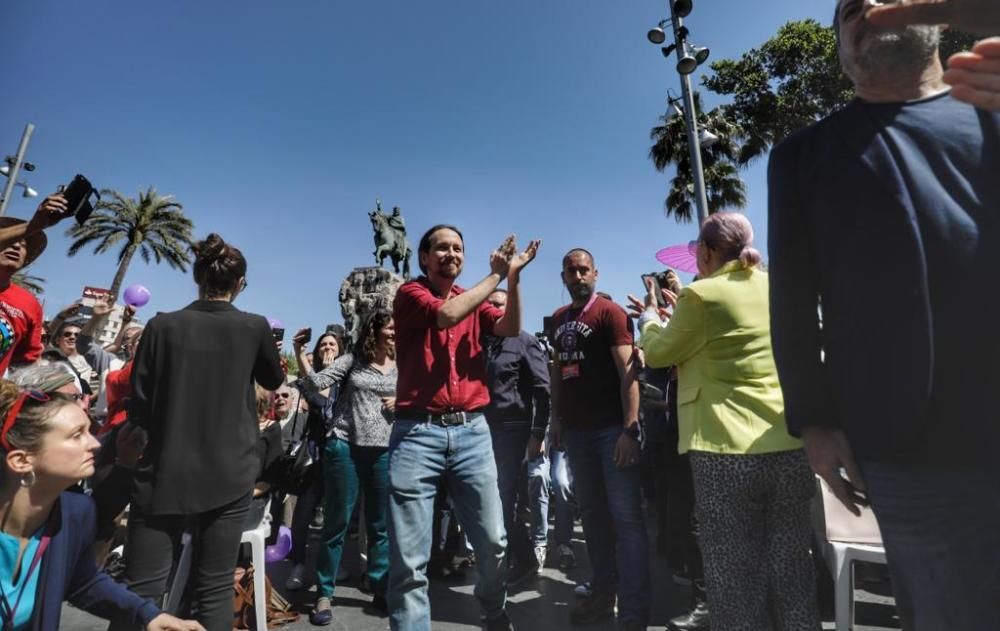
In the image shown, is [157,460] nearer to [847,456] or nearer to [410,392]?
[410,392]

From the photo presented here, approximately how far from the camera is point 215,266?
265cm

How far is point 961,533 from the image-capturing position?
888 mm

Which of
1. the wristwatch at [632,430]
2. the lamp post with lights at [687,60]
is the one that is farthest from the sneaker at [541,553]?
the lamp post with lights at [687,60]

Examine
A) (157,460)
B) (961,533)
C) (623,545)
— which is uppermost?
(961,533)

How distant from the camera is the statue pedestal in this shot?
59.2ft

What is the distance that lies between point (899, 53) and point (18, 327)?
4046mm

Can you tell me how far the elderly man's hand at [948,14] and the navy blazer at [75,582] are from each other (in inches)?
86.5

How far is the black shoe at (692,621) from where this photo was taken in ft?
10.4

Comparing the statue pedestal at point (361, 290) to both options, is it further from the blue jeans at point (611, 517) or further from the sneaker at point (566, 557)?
the blue jeans at point (611, 517)

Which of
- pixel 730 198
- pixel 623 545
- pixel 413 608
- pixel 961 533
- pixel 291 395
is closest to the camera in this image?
pixel 961 533

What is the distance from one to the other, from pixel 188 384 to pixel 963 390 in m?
2.64

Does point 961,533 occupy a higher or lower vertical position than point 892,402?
lower

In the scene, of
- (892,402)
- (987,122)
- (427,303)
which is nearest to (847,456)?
(892,402)

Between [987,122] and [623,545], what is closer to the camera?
[987,122]
